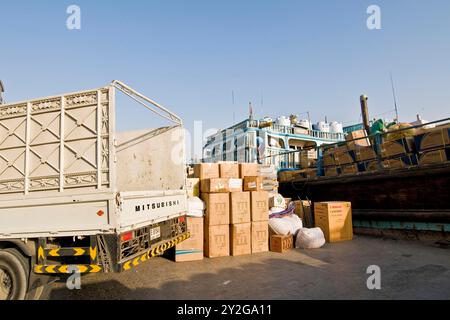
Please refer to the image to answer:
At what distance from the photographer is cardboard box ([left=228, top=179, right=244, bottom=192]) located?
21.8 ft

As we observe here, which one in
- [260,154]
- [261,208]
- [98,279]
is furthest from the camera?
[260,154]

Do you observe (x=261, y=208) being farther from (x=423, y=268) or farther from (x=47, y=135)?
(x=47, y=135)

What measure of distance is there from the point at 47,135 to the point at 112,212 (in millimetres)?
1586

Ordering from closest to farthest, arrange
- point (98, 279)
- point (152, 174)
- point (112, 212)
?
point (112, 212) < point (98, 279) < point (152, 174)

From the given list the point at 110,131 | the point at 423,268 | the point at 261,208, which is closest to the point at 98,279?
the point at 110,131

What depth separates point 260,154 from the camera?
15289 millimetres

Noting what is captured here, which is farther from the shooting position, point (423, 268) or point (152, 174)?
point (152, 174)

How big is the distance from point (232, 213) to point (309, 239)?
2177 mm

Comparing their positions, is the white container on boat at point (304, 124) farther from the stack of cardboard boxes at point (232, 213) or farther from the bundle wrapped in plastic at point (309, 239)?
the stack of cardboard boxes at point (232, 213)

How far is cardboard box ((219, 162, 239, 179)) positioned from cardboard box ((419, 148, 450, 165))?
5.18m

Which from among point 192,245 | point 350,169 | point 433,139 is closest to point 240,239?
point 192,245

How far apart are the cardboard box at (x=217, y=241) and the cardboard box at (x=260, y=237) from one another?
27.3 inches

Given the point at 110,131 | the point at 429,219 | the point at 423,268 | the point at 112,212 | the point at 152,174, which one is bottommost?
the point at 423,268
